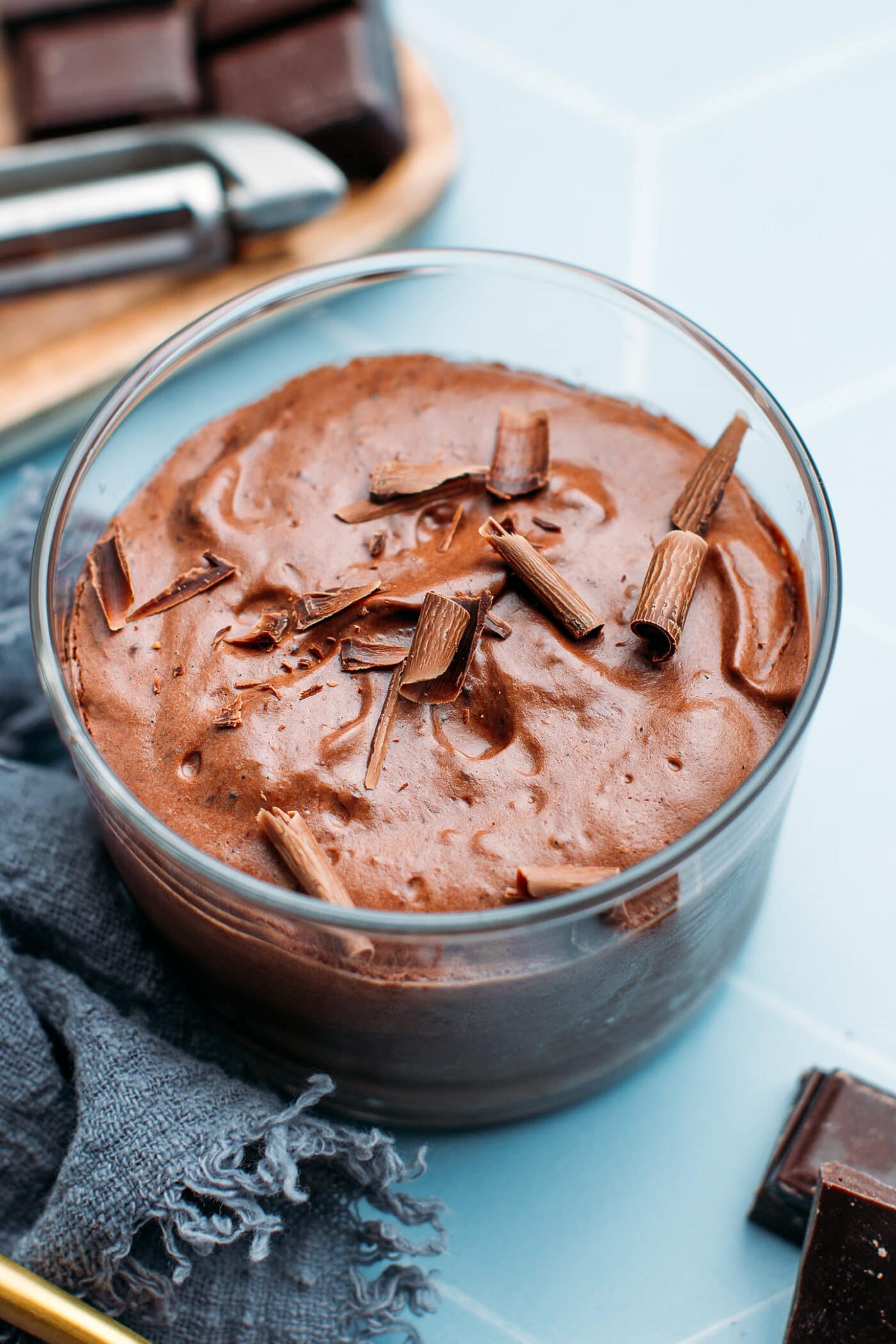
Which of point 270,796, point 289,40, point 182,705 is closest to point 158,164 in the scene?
point 289,40

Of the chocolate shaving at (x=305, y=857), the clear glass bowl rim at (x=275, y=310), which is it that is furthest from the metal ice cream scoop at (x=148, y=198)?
the chocolate shaving at (x=305, y=857)

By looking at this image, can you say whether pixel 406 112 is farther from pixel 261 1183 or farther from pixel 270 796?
pixel 261 1183

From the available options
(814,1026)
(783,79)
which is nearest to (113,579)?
(814,1026)

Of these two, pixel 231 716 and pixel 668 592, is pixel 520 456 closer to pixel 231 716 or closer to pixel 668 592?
pixel 668 592

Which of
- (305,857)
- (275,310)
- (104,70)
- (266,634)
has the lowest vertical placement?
(305,857)

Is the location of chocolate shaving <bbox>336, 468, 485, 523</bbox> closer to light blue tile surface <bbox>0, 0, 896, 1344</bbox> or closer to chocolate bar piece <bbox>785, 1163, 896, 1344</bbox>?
light blue tile surface <bbox>0, 0, 896, 1344</bbox>

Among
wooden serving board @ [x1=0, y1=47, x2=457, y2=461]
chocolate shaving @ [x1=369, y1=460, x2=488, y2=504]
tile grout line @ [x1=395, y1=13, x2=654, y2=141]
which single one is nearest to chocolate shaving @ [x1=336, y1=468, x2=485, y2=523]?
chocolate shaving @ [x1=369, y1=460, x2=488, y2=504]
